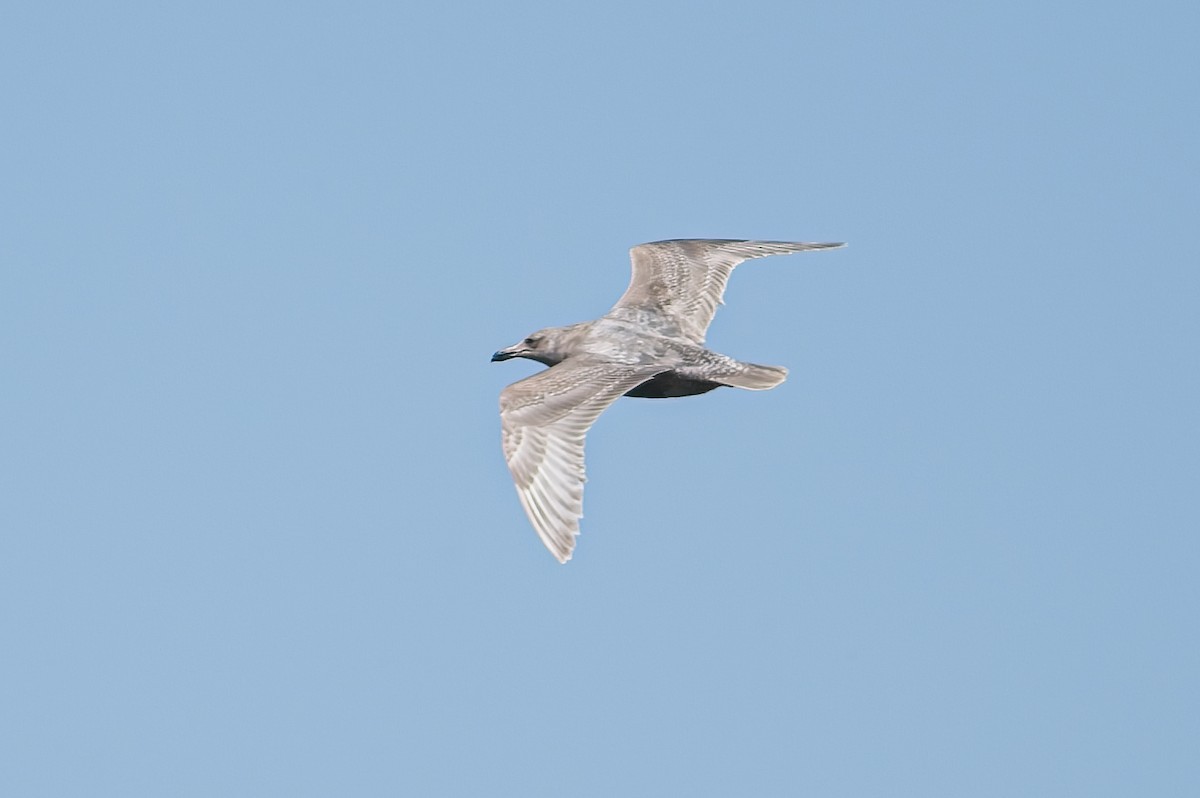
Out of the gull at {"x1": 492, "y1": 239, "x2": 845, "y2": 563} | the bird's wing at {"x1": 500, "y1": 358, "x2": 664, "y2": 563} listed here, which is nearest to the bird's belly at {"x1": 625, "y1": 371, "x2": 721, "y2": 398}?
the gull at {"x1": 492, "y1": 239, "x2": 845, "y2": 563}

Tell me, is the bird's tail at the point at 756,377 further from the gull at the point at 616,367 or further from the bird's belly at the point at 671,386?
the bird's belly at the point at 671,386

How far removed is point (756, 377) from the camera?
86.4ft

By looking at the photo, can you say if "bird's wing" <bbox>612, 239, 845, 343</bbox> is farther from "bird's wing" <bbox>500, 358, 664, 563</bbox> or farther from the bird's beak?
"bird's wing" <bbox>500, 358, 664, 563</bbox>

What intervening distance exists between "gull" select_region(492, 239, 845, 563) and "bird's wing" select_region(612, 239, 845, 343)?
0.02 m

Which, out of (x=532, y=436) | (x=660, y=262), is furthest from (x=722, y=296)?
(x=532, y=436)

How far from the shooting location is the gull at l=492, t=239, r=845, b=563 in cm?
2367

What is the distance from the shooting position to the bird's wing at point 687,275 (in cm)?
2962

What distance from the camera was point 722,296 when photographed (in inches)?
1198

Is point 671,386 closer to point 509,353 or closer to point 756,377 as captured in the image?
point 756,377

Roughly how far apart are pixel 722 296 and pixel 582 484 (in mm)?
7778

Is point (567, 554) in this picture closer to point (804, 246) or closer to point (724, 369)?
point (724, 369)

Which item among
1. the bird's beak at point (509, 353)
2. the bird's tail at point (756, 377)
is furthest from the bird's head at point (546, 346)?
the bird's tail at point (756, 377)

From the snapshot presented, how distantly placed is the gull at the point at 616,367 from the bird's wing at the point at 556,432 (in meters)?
0.01

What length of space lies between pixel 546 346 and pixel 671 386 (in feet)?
7.75
